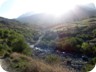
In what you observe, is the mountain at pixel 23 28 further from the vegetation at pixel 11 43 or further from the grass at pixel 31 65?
the grass at pixel 31 65

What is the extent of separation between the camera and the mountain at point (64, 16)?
306cm

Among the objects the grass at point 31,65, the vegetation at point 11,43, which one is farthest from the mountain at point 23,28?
the grass at point 31,65

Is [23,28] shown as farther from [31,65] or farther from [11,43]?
[31,65]

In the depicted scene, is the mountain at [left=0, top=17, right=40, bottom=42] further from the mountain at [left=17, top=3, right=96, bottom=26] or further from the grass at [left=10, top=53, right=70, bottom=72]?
the grass at [left=10, top=53, right=70, bottom=72]

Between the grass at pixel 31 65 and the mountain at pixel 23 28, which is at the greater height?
the mountain at pixel 23 28

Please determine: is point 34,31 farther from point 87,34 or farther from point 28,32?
point 87,34

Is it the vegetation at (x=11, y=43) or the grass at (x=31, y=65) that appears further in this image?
the vegetation at (x=11, y=43)

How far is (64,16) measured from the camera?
121 inches

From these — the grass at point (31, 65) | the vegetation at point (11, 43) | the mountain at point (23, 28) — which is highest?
the mountain at point (23, 28)

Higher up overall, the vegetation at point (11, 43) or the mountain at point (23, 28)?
the mountain at point (23, 28)

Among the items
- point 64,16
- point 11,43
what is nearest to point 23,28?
point 11,43

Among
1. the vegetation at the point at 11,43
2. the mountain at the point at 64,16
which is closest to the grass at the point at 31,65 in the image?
the vegetation at the point at 11,43

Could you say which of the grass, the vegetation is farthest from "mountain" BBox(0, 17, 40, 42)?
the grass

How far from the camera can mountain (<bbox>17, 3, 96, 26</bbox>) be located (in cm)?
306
